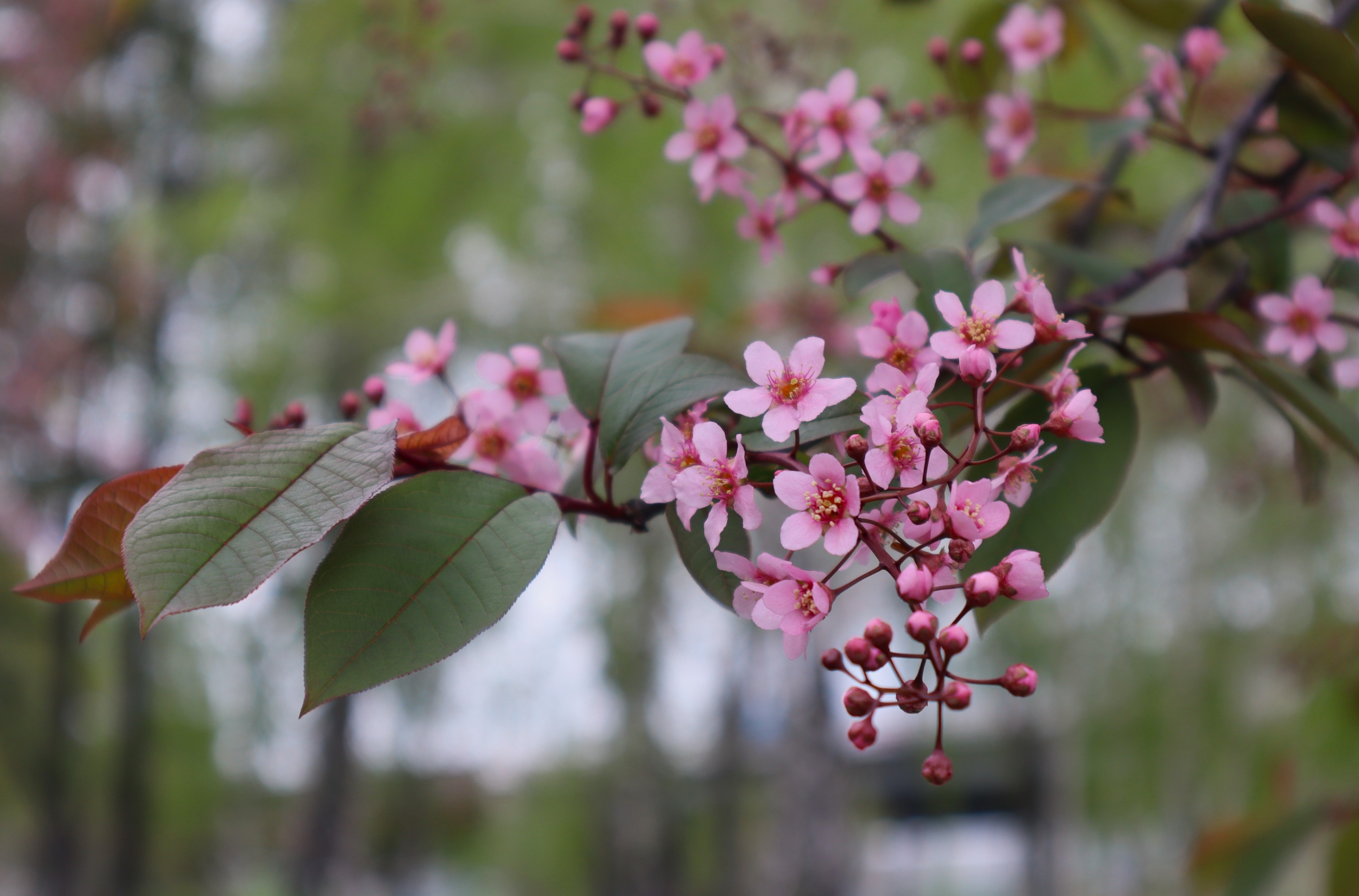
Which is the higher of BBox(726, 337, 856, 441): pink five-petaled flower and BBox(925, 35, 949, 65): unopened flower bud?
BBox(925, 35, 949, 65): unopened flower bud

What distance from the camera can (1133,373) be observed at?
0.61 m

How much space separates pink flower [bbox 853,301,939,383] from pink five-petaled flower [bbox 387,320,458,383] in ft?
0.94

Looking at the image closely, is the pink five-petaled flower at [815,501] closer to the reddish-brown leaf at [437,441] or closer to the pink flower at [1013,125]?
the reddish-brown leaf at [437,441]

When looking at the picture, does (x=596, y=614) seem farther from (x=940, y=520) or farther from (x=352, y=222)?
(x=940, y=520)

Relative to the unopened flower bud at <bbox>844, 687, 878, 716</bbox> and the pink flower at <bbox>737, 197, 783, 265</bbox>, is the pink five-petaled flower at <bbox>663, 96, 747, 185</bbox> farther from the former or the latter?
the unopened flower bud at <bbox>844, 687, 878, 716</bbox>

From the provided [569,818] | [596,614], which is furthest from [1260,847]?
[569,818]

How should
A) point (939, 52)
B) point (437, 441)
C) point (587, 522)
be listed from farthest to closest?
point (587, 522) → point (939, 52) → point (437, 441)

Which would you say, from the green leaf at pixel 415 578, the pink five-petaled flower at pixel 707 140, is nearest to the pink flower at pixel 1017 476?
the green leaf at pixel 415 578

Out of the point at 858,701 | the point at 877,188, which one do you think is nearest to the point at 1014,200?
the point at 877,188

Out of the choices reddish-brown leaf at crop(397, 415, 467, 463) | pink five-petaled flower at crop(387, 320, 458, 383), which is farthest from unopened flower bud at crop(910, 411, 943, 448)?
pink five-petaled flower at crop(387, 320, 458, 383)

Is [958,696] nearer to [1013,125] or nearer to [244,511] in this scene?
[244,511]

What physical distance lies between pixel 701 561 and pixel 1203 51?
26.7 inches

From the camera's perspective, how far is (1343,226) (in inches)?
26.3

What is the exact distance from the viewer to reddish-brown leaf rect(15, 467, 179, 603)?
0.45 metres
